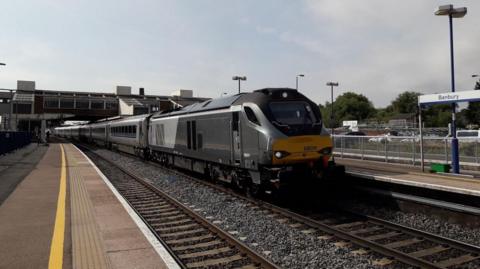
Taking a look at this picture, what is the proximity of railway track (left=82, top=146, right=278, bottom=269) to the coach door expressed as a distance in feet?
6.92

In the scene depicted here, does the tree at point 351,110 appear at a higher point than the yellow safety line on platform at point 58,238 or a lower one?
higher

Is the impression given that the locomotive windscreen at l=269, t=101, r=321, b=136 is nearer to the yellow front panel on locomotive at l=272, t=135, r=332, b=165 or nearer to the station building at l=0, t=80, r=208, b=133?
the yellow front panel on locomotive at l=272, t=135, r=332, b=165

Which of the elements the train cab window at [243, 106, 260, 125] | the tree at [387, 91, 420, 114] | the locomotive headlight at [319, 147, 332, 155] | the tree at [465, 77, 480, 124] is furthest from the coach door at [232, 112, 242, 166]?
the tree at [387, 91, 420, 114]

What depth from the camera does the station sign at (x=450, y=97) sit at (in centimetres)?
1343

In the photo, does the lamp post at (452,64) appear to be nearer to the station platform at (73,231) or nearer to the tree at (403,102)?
the station platform at (73,231)

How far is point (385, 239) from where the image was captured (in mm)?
7699

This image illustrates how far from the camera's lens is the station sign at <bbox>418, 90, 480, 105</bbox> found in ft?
44.1

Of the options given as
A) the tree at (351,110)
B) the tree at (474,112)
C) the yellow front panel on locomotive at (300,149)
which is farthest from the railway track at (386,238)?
the tree at (351,110)

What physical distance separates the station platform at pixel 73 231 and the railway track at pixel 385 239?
3.32 meters

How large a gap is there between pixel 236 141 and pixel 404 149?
458 inches

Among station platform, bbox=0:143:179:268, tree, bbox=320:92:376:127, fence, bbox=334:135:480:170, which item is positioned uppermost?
tree, bbox=320:92:376:127

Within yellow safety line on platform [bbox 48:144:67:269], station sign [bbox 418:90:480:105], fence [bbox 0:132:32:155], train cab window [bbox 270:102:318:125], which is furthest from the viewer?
fence [bbox 0:132:32:155]

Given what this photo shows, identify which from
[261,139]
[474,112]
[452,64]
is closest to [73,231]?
→ [261,139]

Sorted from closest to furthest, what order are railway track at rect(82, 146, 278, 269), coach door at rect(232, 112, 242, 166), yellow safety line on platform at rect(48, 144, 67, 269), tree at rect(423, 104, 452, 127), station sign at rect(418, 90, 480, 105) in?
yellow safety line on platform at rect(48, 144, 67, 269) < railway track at rect(82, 146, 278, 269) < coach door at rect(232, 112, 242, 166) < station sign at rect(418, 90, 480, 105) < tree at rect(423, 104, 452, 127)
